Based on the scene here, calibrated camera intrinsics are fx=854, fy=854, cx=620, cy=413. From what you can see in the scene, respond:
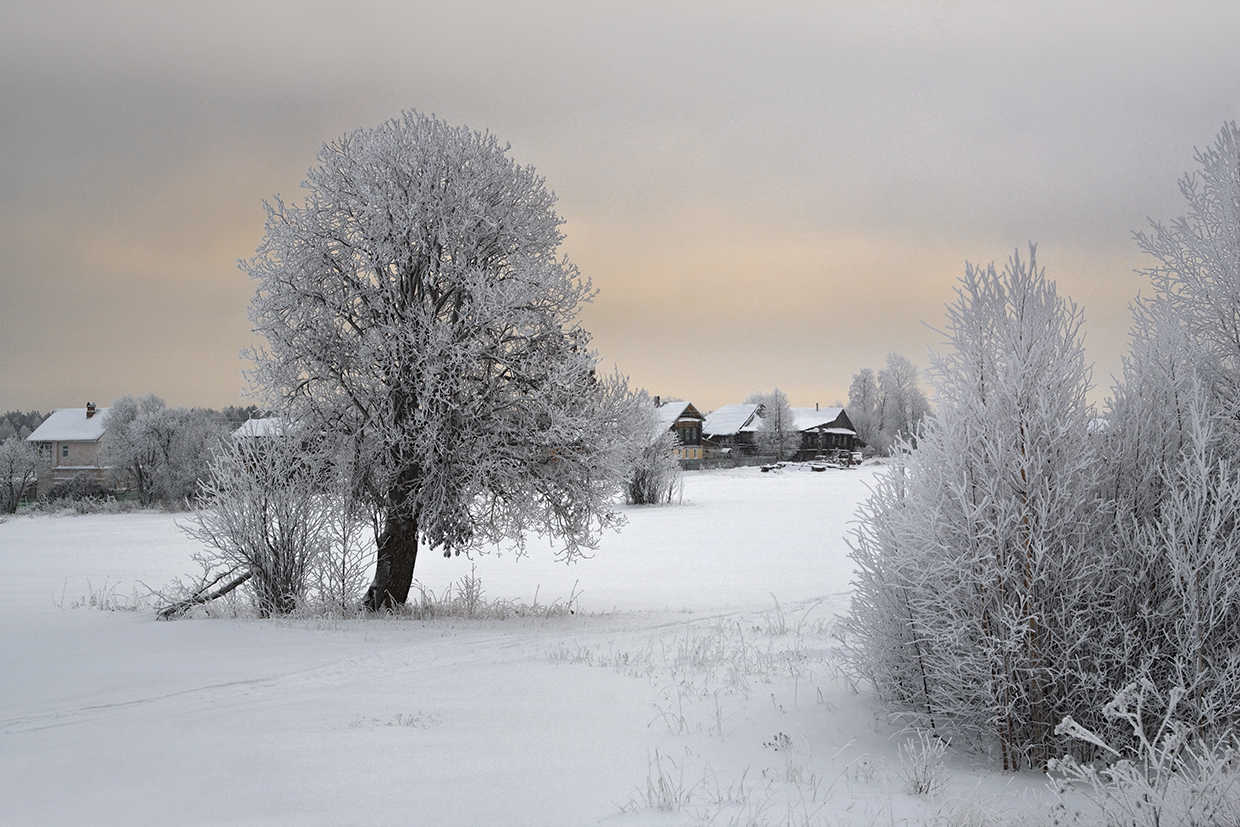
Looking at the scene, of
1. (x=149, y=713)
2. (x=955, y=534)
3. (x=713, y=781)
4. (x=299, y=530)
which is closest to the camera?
(x=713, y=781)

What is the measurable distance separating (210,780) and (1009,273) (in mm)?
5761

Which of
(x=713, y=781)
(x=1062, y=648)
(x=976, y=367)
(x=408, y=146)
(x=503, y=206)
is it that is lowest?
(x=713, y=781)

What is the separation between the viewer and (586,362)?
1288 centimetres

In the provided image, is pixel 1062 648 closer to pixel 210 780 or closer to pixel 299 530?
A: pixel 210 780

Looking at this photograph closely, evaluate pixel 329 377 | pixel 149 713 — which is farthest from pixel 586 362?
pixel 149 713

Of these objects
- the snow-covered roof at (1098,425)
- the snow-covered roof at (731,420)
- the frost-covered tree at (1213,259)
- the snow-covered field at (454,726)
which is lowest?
the snow-covered field at (454,726)

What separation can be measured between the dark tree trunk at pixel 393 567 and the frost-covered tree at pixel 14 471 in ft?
149

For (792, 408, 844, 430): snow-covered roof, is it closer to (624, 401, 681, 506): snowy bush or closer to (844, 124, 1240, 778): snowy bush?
(624, 401, 681, 506): snowy bush

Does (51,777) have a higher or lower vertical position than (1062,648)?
A: lower

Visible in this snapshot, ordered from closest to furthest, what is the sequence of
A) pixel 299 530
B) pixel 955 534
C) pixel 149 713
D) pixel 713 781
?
pixel 713 781 < pixel 955 534 < pixel 149 713 < pixel 299 530

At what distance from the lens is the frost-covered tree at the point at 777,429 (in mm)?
90062

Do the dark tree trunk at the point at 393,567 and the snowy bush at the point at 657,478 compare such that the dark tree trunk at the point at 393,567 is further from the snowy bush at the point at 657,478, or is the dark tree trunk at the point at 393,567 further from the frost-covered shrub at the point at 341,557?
the snowy bush at the point at 657,478

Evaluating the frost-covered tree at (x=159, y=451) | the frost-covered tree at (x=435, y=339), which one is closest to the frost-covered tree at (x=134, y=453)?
the frost-covered tree at (x=159, y=451)

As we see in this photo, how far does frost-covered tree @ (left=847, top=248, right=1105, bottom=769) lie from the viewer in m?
5.11
